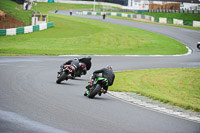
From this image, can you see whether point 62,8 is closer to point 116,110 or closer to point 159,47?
point 159,47

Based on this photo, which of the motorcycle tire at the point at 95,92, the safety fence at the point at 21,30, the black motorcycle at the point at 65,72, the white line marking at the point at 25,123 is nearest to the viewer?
the white line marking at the point at 25,123

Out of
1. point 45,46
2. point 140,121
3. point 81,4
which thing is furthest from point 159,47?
point 81,4

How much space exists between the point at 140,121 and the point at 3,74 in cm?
938

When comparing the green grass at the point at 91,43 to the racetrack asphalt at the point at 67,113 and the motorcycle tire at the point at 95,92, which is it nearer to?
the racetrack asphalt at the point at 67,113

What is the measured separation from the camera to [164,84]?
776 inches

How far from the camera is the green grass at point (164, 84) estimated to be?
51.0 ft

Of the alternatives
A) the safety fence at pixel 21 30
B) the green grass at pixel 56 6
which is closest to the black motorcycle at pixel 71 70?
the safety fence at pixel 21 30

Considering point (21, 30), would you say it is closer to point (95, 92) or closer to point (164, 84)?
point (164, 84)

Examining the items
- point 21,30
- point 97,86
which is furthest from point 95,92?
point 21,30

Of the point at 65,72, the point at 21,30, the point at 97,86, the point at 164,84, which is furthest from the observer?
the point at 21,30

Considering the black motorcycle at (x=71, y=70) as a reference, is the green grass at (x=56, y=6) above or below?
above

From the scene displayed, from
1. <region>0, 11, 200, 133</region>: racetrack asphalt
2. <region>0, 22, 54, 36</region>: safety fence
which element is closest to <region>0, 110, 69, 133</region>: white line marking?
<region>0, 11, 200, 133</region>: racetrack asphalt

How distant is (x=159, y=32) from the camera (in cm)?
6141

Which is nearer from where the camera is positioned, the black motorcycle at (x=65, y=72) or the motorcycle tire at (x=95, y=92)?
the motorcycle tire at (x=95, y=92)
